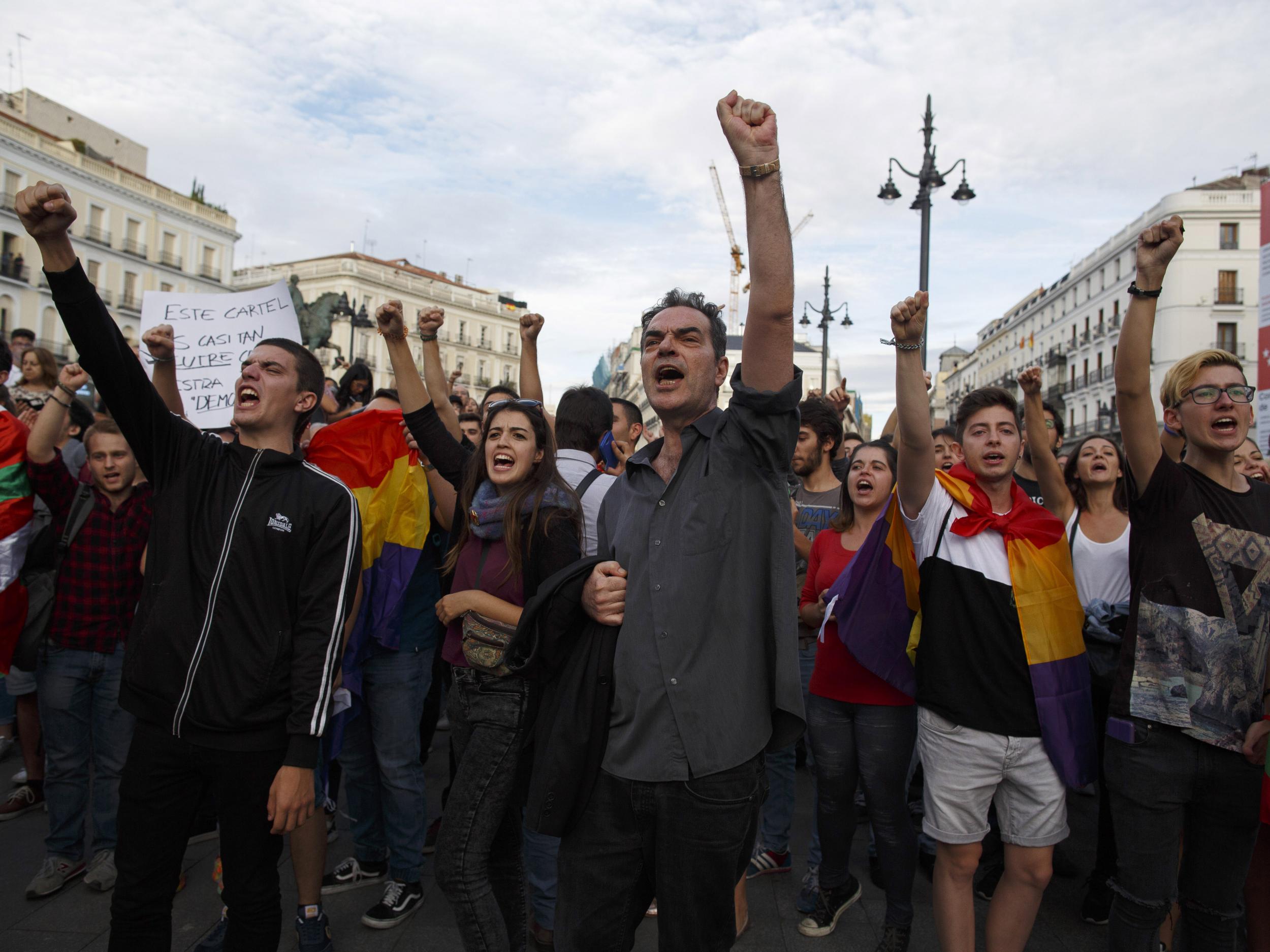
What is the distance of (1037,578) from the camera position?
2.96 m

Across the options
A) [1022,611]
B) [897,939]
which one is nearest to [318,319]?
→ [897,939]

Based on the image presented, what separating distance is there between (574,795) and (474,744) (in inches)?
32.0

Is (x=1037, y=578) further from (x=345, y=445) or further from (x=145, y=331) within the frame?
(x=145, y=331)

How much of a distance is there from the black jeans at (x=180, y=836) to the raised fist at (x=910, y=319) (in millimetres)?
2386

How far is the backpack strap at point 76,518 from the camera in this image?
3.97 m

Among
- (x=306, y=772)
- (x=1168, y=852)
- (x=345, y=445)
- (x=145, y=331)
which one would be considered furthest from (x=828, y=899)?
(x=145, y=331)

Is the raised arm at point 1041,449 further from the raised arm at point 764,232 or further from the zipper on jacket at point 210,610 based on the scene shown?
the zipper on jacket at point 210,610

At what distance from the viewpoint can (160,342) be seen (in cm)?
310

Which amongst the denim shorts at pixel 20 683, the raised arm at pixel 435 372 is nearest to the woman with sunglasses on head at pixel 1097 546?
the raised arm at pixel 435 372

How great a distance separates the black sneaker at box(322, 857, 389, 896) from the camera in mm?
3855

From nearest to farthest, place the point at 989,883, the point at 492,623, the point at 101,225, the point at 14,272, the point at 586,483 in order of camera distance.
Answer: the point at 492,623
the point at 586,483
the point at 989,883
the point at 14,272
the point at 101,225

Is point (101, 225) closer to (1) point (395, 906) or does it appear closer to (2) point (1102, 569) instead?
(1) point (395, 906)

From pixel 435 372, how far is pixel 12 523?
207 centimetres

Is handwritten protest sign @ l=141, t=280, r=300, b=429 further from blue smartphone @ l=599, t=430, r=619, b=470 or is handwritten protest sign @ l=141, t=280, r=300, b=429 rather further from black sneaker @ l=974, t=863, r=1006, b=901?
black sneaker @ l=974, t=863, r=1006, b=901
